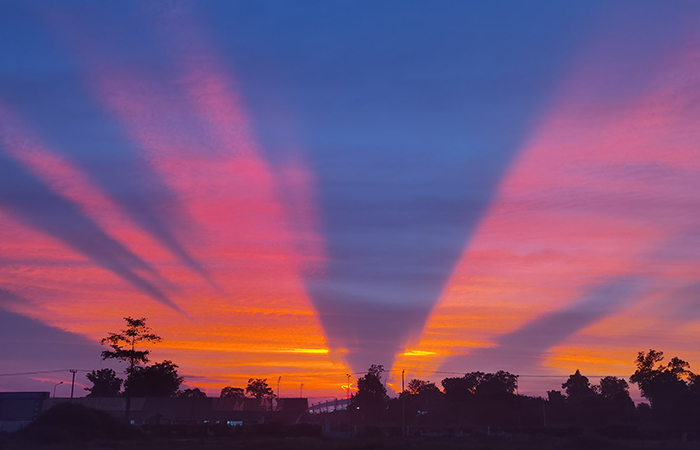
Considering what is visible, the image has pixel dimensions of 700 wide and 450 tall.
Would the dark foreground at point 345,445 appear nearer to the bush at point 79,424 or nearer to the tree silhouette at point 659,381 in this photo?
the bush at point 79,424

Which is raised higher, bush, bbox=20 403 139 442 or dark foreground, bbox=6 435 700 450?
bush, bbox=20 403 139 442

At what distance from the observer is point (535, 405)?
122 m

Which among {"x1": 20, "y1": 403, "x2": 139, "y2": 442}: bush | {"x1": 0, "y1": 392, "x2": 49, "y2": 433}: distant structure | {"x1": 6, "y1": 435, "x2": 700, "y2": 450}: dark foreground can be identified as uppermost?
{"x1": 0, "y1": 392, "x2": 49, "y2": 433}: distant structure

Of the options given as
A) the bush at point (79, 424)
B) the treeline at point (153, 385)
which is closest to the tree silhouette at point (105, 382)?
the treeline at point (153, 385)

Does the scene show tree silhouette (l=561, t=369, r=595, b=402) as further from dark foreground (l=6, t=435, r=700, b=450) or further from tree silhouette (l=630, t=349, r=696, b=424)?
dark foreground (l=6, t=435, r=700, b=450)

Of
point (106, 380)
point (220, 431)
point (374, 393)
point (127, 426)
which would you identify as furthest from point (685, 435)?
point (106, 380)

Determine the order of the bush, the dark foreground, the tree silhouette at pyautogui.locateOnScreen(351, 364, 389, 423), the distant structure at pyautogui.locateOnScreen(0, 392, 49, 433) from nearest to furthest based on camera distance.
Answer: the dark foreground → the bush → the distant structure at pyautogui.locateOnScreen(0, 392, 49, 433) → the tree silhouette at pyautogui.locateOnScreen(351, 364, 389, 423)

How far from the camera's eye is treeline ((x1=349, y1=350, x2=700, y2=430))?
358 ft

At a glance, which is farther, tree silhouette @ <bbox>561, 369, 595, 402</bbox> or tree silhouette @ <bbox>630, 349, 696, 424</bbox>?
tree silhouette @ <bbox>561, 369, 595, 402</bbox>

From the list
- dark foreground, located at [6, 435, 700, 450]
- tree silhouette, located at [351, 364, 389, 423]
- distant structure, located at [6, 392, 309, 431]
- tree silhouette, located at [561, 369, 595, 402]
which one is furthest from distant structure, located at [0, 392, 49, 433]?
tree silhouette, located at [561, 369, 595, 402]

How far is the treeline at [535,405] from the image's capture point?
358ft

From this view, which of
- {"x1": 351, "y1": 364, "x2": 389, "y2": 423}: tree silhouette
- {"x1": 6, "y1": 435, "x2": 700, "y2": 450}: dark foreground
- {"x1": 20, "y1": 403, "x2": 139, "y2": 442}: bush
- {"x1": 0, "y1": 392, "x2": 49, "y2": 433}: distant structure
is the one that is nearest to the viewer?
{"x1": 6, "y1": 435, "x2": 700, "y2": 450}: dark foreground

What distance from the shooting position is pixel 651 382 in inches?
5394

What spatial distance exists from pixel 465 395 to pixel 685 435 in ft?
194
